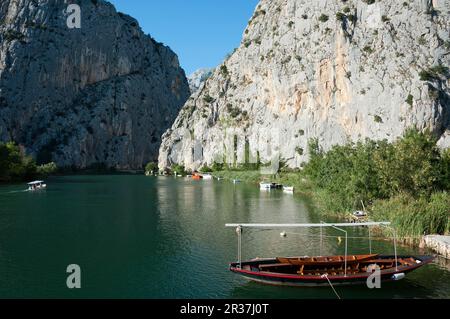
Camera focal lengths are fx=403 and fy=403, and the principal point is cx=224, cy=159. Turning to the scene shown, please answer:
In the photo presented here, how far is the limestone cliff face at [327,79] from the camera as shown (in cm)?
8619

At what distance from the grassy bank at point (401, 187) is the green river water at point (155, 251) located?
2.54 metres

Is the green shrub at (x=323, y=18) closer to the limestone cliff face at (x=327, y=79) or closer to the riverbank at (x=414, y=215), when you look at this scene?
the limestone cliff face at (x=327, y=79)

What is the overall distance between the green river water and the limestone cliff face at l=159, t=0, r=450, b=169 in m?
45.3

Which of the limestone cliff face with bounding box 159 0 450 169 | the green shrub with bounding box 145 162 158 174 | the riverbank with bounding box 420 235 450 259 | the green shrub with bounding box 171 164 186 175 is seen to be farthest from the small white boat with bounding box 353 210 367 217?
the green shrub with bounding box 145 162 158 174

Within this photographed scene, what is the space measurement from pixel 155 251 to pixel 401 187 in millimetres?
24225

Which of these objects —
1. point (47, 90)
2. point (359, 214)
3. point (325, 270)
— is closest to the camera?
point (325, 270)

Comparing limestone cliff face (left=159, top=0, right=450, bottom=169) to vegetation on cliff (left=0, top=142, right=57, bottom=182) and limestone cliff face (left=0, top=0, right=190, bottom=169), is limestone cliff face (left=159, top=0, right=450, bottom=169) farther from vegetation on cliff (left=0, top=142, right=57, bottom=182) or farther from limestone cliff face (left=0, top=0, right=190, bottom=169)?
vegetation on cliff (left=0, top=142, right=57, bottom=182)

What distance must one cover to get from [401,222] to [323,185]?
82.9ft

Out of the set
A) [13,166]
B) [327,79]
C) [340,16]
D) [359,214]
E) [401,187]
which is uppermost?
[340,16]

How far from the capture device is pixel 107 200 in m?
66.5

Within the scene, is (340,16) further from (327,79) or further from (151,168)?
(151,168)

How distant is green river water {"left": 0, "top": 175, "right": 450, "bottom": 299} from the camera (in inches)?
916

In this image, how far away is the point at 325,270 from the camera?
24.6m

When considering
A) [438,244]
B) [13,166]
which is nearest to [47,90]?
[13,166]
